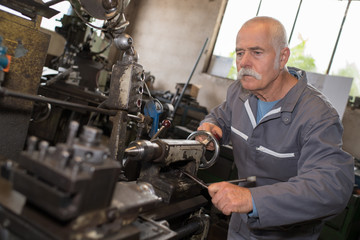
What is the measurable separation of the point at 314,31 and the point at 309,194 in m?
4.80

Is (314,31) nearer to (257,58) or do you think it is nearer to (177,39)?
(177,39)

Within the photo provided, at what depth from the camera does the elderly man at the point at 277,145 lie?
0.97m

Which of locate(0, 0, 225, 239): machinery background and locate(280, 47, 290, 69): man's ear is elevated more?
locate(280, 47, 290, 69): man's ear

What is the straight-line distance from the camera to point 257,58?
1.39 meters

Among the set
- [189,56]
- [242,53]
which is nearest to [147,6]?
[189,56]

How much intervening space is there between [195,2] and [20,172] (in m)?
6.17

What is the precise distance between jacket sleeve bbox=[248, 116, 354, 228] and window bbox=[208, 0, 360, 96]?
4000 mm

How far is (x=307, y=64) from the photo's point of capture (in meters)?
5.00

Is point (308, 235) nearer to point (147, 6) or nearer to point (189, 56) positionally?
point (189, 56)

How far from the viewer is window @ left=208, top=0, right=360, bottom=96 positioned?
4.61 meters

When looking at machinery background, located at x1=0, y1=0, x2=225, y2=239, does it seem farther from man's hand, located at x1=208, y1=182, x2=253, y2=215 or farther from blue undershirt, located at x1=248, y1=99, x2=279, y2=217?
blue undershirt, located at x1=248, y1=99, x2=279, y2=217

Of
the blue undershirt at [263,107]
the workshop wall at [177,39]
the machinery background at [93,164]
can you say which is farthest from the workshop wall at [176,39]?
the blue undershirt at [263,107]

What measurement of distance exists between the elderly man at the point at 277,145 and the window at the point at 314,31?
3658 millimetres

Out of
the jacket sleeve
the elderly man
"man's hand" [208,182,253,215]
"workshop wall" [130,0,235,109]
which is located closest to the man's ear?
the elderly man
